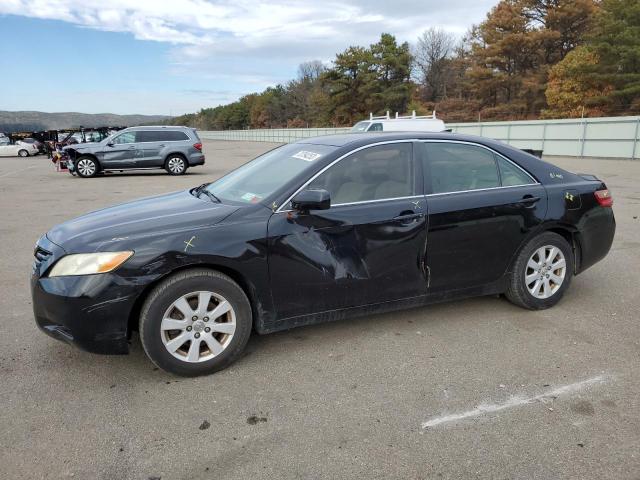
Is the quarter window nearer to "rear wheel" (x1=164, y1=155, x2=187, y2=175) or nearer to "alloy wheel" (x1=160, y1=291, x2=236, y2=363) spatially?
"alloy wheel" (x1=160, y1=291, x2=236, y2=363)

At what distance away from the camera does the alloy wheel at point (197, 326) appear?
3.21 m

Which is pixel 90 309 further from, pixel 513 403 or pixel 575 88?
pixel 575 88

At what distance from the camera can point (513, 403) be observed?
299cm

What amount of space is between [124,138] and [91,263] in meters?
16.1

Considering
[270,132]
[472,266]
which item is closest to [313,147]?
[472,266]

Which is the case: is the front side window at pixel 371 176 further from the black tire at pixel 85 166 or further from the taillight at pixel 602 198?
the black tire at pixel 85 166

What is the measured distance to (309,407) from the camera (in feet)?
9.78

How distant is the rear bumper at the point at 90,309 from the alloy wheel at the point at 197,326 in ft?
0.84

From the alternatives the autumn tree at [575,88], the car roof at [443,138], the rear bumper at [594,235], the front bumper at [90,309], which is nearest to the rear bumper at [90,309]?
the front bumper at [90,309]

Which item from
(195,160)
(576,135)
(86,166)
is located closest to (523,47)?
(576,135)

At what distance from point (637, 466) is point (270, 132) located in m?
66.2

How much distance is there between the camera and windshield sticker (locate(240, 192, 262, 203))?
3606mm

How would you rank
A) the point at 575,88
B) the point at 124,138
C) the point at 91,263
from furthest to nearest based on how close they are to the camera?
the point at 575,88, the point at 124,138, the point at 91,263

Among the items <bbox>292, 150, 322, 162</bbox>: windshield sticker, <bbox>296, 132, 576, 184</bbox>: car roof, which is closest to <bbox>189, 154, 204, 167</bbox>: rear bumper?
<bbox>296, 132, 576, 184</bbox>: car roof
